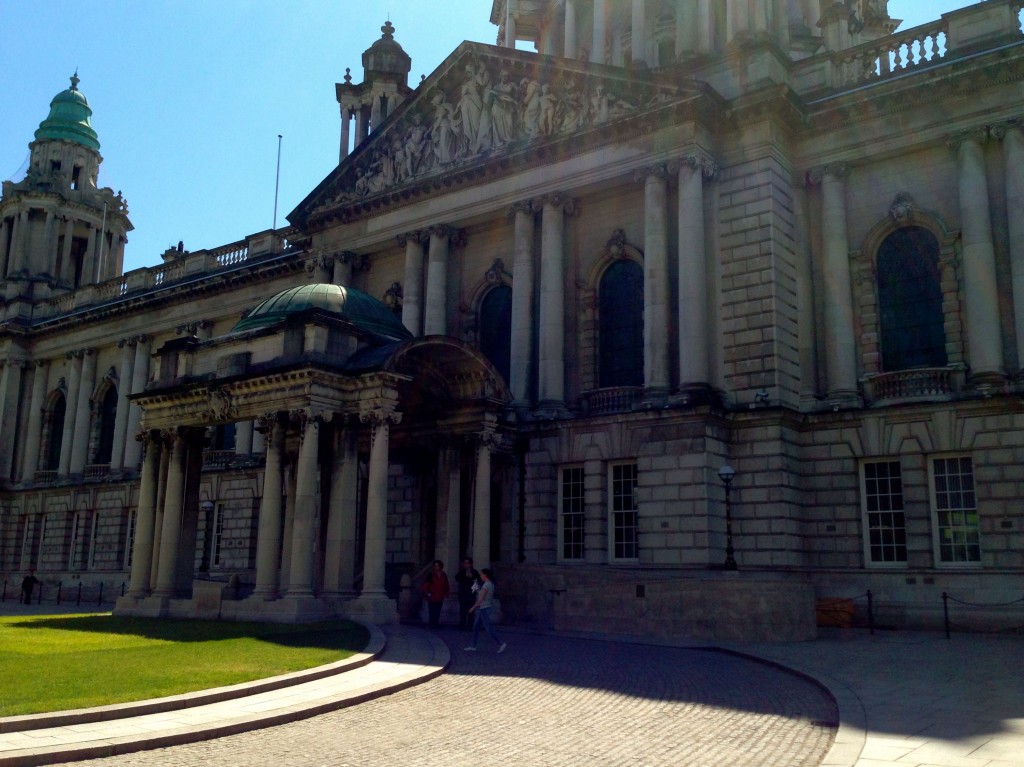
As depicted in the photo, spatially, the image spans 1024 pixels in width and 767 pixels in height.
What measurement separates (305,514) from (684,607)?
405 inches

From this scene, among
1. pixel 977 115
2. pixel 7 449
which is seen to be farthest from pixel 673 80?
pixel 7 449

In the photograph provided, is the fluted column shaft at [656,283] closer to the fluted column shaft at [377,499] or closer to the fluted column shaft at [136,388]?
the fluted column shaft at [377,499]

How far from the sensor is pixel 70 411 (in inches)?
2346

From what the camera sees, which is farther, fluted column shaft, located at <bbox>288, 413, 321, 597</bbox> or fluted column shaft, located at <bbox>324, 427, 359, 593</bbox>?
fluted column shaft, located at <bbox>324, 427, 359, 593</bbox>

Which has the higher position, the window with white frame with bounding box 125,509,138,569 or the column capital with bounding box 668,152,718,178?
the column capital with bounding box 668,152,718,178

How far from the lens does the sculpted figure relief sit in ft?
116

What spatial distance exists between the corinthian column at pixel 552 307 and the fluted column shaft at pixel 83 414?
35813 millimetres

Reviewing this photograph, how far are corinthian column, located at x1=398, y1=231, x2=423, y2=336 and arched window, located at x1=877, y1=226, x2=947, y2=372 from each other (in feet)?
57.4

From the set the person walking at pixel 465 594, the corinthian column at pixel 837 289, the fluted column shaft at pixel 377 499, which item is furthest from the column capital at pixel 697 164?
the person walking at pixel 465 594

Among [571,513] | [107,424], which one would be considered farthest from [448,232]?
[107,424]

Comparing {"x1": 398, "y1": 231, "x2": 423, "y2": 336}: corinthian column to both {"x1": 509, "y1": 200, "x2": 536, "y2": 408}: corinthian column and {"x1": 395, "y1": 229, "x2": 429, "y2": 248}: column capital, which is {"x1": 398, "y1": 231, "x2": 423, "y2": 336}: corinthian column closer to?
{"x1": 395, "y1": 229, "x2": 429, "y2": 248}: column capital

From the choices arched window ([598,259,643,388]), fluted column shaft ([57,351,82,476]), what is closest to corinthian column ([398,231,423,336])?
arched window ([598,259,643,388])

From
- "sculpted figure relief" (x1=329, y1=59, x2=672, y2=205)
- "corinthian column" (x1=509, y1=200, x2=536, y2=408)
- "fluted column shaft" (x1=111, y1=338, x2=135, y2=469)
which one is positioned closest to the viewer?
"corinthian column" (x1=509, y1=200, x2=536, y2=408)

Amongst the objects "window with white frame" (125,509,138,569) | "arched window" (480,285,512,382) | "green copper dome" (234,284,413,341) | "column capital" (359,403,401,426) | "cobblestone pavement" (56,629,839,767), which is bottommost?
"cobblestone pavement" (56,629,839,767)
